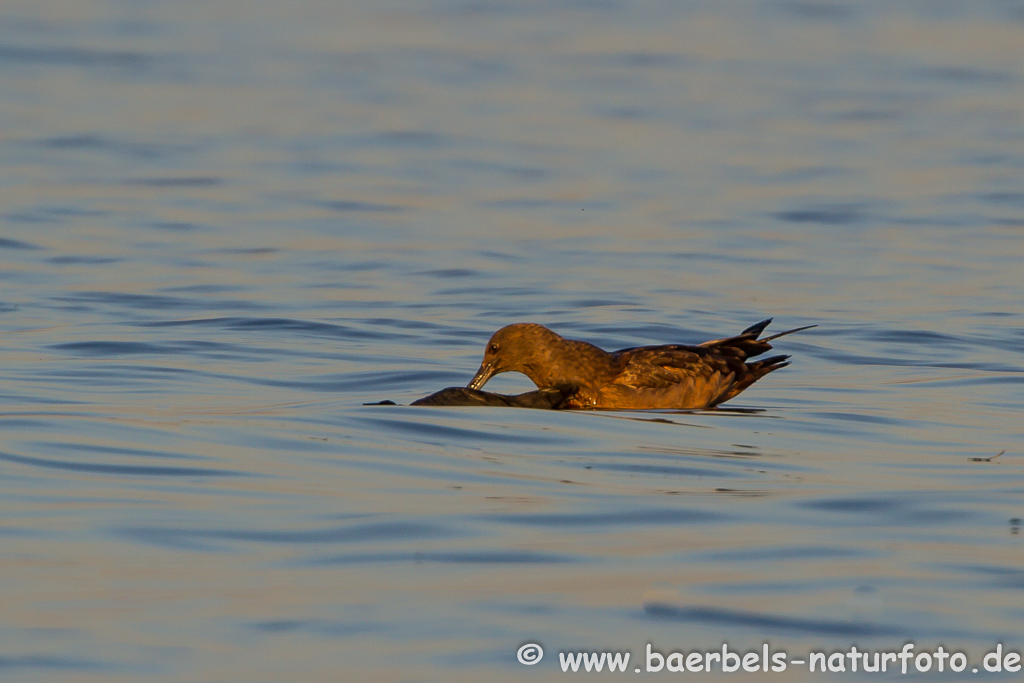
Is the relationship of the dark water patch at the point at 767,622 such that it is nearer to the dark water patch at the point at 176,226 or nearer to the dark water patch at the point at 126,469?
the dark water patch at the point at 126,469

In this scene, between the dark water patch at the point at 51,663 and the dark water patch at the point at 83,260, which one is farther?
the dark water patch at the point at 83,260

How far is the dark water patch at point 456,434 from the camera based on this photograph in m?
8.62

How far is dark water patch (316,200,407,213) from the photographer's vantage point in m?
19.2

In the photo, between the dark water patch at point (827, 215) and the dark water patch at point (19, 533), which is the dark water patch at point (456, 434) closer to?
the dark water patch at point (19, 533)

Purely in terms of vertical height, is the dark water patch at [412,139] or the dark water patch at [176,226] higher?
the dark water patch at [412,139]

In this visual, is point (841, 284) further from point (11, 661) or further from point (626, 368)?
point (11, 661)

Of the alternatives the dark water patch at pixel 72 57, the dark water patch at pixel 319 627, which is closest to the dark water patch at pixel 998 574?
the dark water patch at pixel 319 627

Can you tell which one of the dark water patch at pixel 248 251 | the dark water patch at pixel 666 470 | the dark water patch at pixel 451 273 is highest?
the dark water patch at pixel 248 251

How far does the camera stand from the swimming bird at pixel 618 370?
10219mm

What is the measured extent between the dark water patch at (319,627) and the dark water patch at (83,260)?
11119 mm

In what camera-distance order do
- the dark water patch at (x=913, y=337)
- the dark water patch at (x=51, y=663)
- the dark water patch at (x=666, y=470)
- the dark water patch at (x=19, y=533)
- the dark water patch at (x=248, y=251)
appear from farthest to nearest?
the dark water patch at (x=248, y=251) → the dark water patch at (x=913, y=337) → the dark water patch at (x=666, y=470) → the dark water patch at (x=19, y=533) → the dark water patch at (x=51, y=663)

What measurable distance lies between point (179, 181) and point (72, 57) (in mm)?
9115

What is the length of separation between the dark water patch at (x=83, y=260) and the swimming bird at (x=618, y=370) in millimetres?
6375

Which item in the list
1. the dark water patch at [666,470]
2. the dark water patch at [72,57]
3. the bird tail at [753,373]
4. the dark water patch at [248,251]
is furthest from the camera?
the dark water patch at [72,57]
